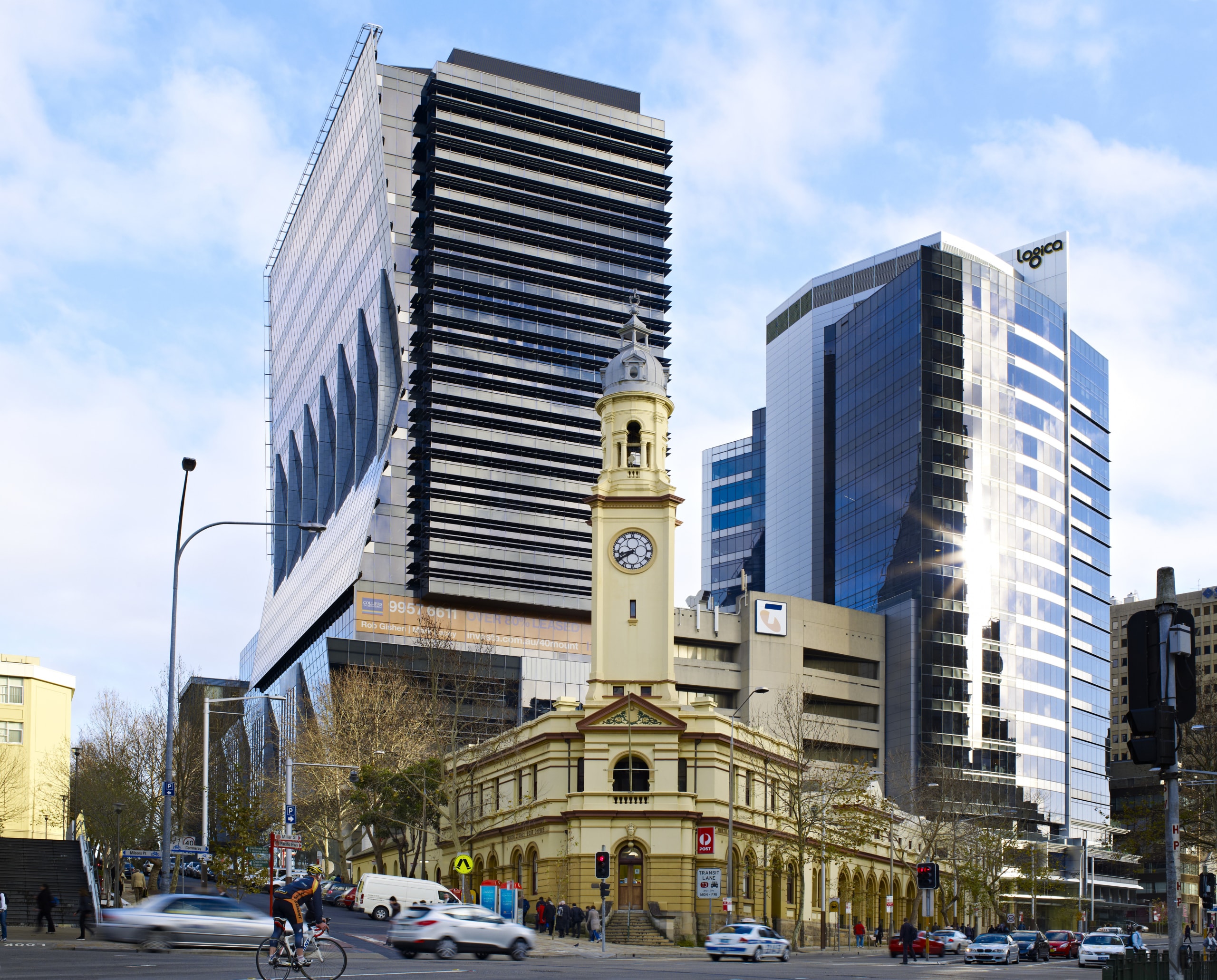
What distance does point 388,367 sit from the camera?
15512cm

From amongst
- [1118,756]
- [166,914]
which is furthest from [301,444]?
[166,914]

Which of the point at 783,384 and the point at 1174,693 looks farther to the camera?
the point at 783,384

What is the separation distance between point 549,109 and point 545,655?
6468 centimetres

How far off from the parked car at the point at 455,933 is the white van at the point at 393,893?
19303 mm

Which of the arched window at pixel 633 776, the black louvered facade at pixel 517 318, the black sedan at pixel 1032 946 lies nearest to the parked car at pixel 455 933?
the arched window at pixel 633 776

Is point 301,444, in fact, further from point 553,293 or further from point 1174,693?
point 1174,693

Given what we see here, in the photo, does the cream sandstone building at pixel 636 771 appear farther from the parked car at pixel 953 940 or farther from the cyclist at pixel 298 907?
the cyclist at pixel 298 907

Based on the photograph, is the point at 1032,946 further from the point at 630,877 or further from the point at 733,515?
the point at 733,515

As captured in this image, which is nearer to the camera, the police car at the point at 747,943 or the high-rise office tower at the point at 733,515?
the police car at the point at 747,943

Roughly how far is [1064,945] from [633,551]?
29091mm

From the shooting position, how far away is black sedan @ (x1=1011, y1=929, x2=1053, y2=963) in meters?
61.0

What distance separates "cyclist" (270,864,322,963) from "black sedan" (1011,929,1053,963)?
44357mm

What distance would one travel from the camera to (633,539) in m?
70.1

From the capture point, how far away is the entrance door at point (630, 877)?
62469 millimetres
